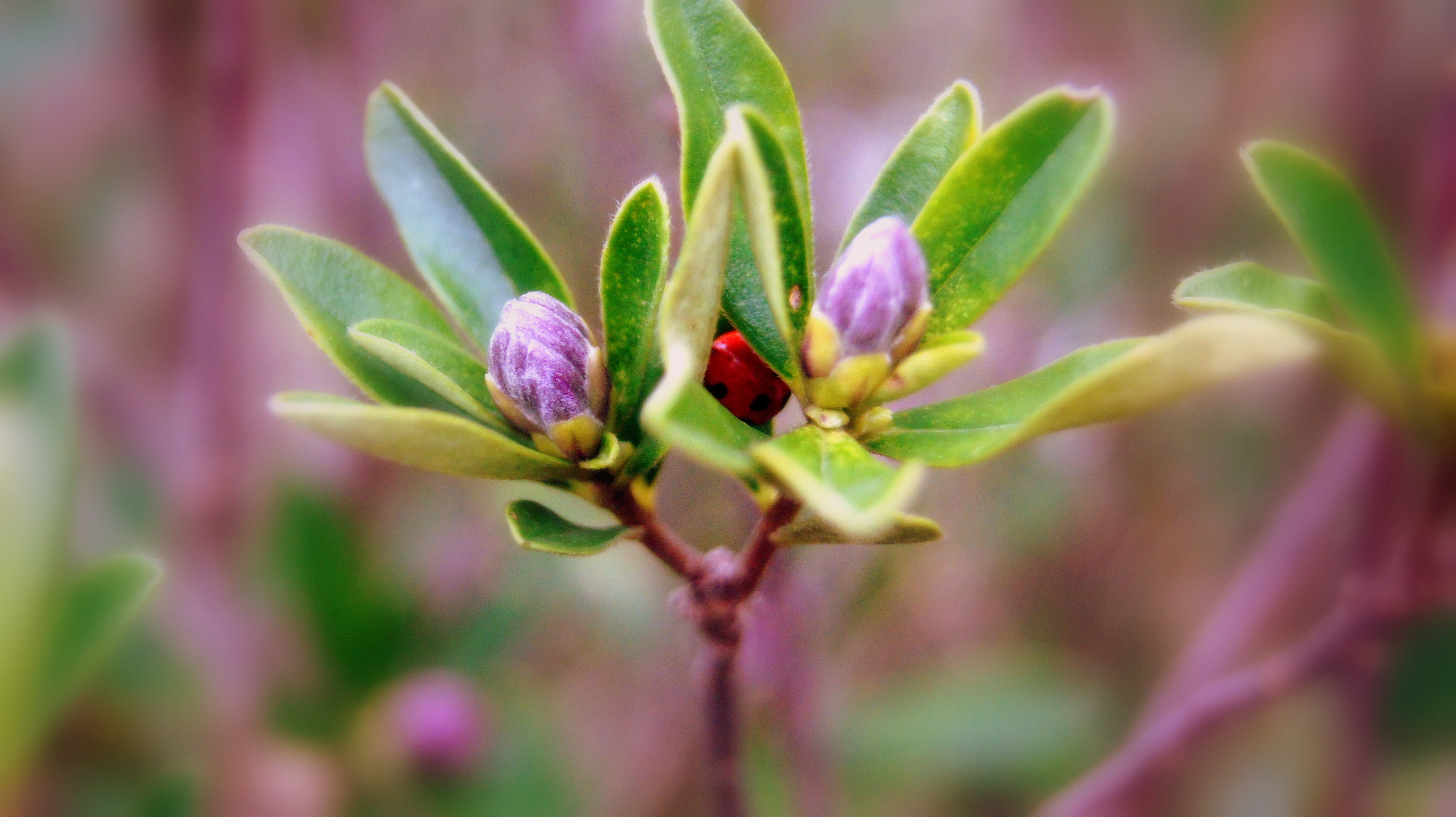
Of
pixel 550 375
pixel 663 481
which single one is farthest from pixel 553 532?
pixel 663 481

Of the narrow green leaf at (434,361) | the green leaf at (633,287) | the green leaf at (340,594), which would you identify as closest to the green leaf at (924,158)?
the green leaf at (633,287)

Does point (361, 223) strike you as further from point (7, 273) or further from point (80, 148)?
point (80, 148)

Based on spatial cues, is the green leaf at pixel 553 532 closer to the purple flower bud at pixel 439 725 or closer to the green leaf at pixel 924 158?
the green leaf at pixel 924 158

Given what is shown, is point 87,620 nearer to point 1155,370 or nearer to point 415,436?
point 415,436

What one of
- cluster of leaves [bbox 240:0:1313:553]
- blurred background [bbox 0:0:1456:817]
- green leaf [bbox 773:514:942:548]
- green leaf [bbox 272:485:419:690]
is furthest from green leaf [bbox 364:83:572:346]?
green leaf [bbox 272:485:419:690]

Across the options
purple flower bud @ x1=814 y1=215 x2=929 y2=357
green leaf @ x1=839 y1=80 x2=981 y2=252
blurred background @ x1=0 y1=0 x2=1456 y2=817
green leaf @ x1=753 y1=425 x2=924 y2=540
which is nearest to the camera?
green leaf @ x1=753 y1=425 x2=924 y2=540

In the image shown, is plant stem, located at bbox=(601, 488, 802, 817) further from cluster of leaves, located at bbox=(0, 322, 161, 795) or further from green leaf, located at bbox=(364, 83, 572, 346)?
cluster of leaves, located at bbox=(0, 322, 161, 795)
